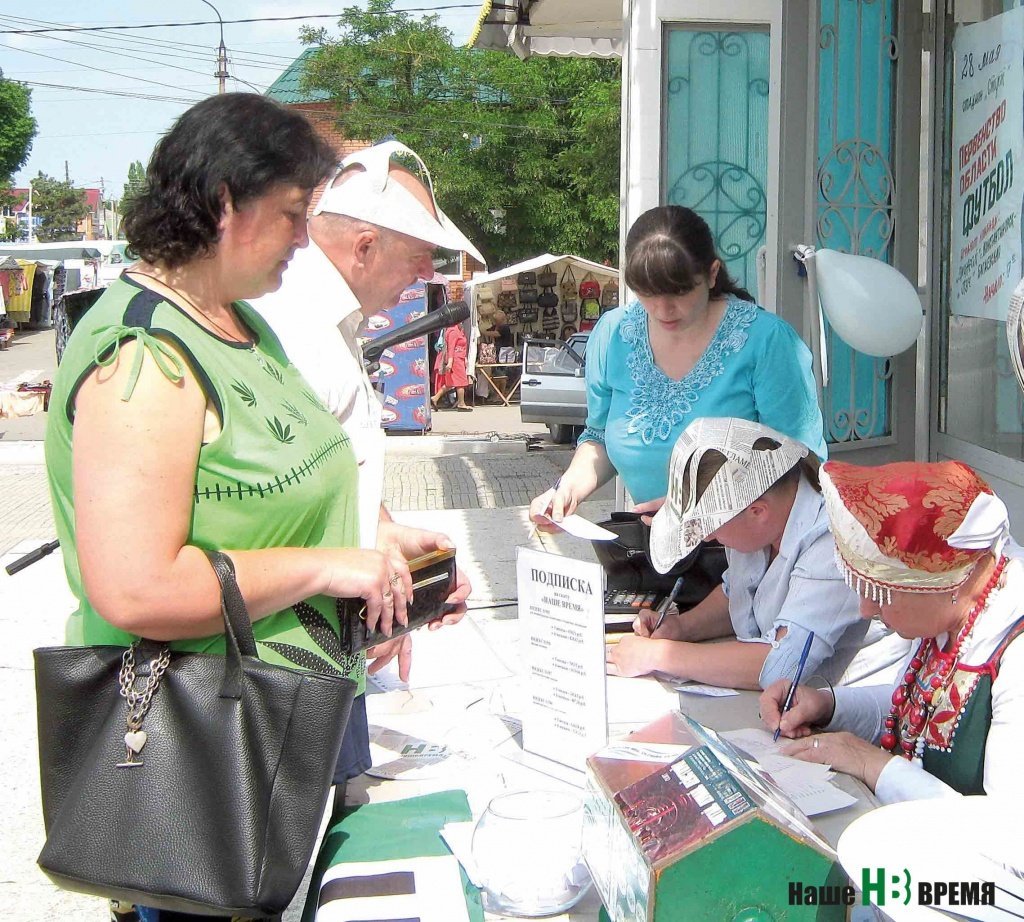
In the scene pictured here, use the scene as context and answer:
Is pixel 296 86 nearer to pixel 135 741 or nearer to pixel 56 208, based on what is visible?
pixel 135 741

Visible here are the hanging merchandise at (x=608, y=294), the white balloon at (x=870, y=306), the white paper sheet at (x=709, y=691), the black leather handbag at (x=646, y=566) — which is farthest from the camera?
the hanging merchandise at (x=608, y=294)

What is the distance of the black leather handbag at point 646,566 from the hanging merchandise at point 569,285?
16565 millimetres

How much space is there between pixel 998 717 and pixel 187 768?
109 cm

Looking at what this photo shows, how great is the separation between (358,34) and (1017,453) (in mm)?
21824

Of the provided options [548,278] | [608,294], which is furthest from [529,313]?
[608,294]

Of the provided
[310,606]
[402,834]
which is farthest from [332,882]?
[310,606]

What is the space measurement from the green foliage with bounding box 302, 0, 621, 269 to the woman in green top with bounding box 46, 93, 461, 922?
66.6 feet

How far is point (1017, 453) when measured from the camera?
11.7 ft

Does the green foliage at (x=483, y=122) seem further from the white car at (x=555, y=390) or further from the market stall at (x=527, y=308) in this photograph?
the white car at (x=555, y=390)

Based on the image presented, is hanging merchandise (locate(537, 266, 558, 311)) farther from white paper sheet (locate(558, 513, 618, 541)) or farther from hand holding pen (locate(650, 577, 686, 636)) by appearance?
white paper sheet (locate(558, 513, 618, 541))

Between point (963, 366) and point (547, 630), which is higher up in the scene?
point (963, 366)

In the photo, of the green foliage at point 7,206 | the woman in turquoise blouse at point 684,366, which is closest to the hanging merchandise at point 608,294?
the woman in turquoise blouse at point 684,366

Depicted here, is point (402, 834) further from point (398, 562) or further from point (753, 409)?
point (753, 409)

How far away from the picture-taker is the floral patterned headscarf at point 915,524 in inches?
59.6
